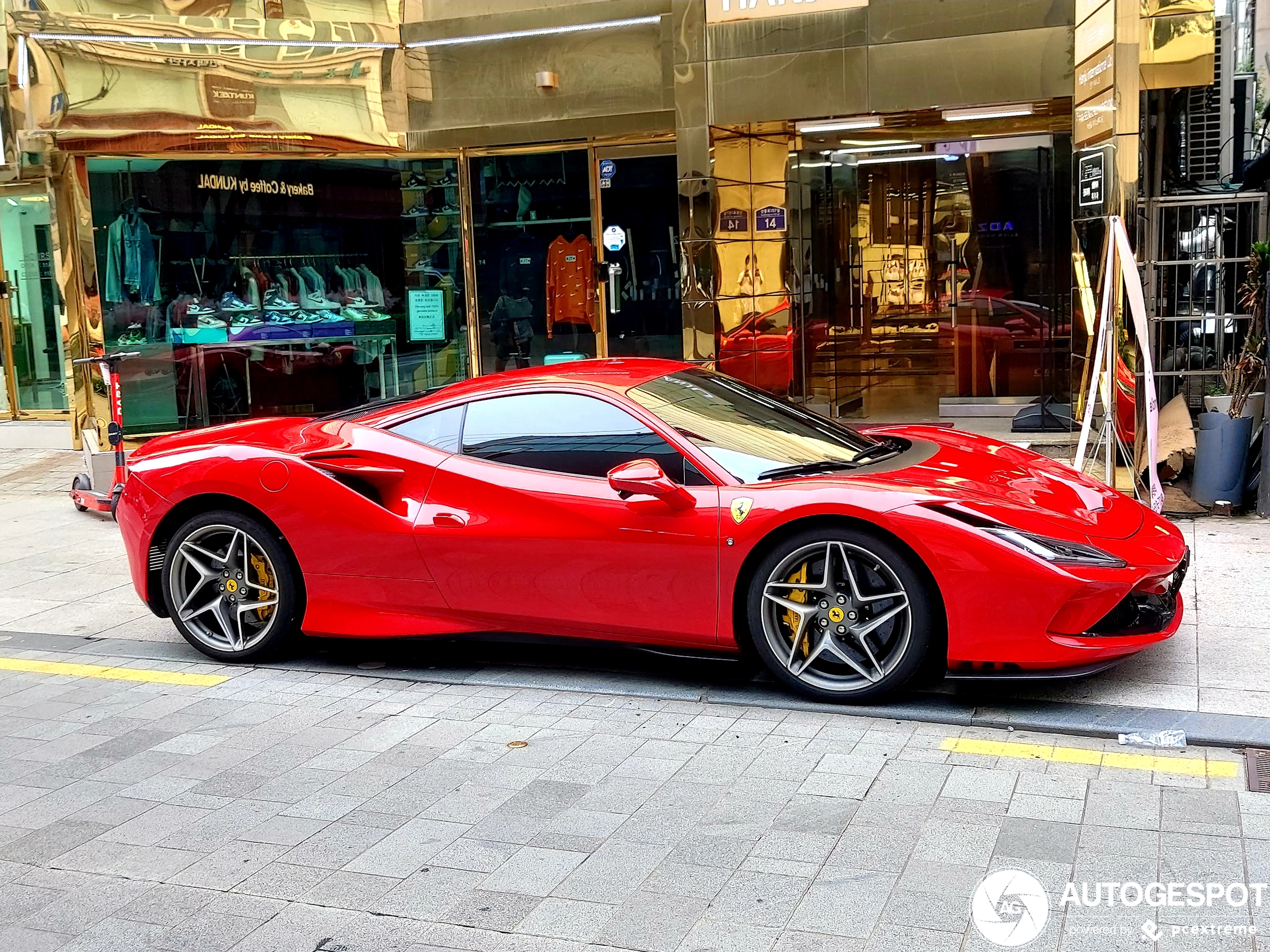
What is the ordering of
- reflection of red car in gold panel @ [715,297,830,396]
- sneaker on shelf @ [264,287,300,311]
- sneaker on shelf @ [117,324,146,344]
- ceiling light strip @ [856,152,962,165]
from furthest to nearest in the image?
sneaker on shelf @ [264,287,300,311], ceiling light strip @ [856,152,962,165], sneaker on shelf @ [117,324,146,344], reflection of red car in gold panel @ [715,297,830,396]

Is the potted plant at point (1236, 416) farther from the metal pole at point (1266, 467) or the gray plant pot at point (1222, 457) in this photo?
the metal pole at point (1266, 467)

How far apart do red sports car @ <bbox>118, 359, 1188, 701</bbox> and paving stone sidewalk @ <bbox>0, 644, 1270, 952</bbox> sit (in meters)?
0.37

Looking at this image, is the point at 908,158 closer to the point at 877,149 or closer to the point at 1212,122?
the point at 877,149

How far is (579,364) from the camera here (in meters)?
6.08

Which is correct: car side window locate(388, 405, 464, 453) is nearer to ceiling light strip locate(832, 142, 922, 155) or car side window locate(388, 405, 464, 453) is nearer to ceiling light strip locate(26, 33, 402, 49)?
ceiling light strip locate(26, 33, 402, 49)

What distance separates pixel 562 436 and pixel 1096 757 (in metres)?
2.49

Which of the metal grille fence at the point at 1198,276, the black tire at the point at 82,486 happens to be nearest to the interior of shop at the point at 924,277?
the metal grille fence at the point at 1198,276

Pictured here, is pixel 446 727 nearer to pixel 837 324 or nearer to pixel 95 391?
pixel 95 391

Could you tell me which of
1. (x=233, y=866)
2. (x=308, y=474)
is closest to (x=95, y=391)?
(x=308, y=474)

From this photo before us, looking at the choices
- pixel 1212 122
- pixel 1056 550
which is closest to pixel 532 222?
pixel 1212 122

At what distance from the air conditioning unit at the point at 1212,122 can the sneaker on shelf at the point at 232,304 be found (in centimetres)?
910

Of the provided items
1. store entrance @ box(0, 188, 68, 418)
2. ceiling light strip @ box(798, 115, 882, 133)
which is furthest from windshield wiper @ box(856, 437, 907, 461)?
store entrance @ box(0, 188, 68, 418)

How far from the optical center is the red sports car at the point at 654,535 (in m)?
4.84

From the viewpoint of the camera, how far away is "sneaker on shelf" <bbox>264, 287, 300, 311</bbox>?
13.5m
